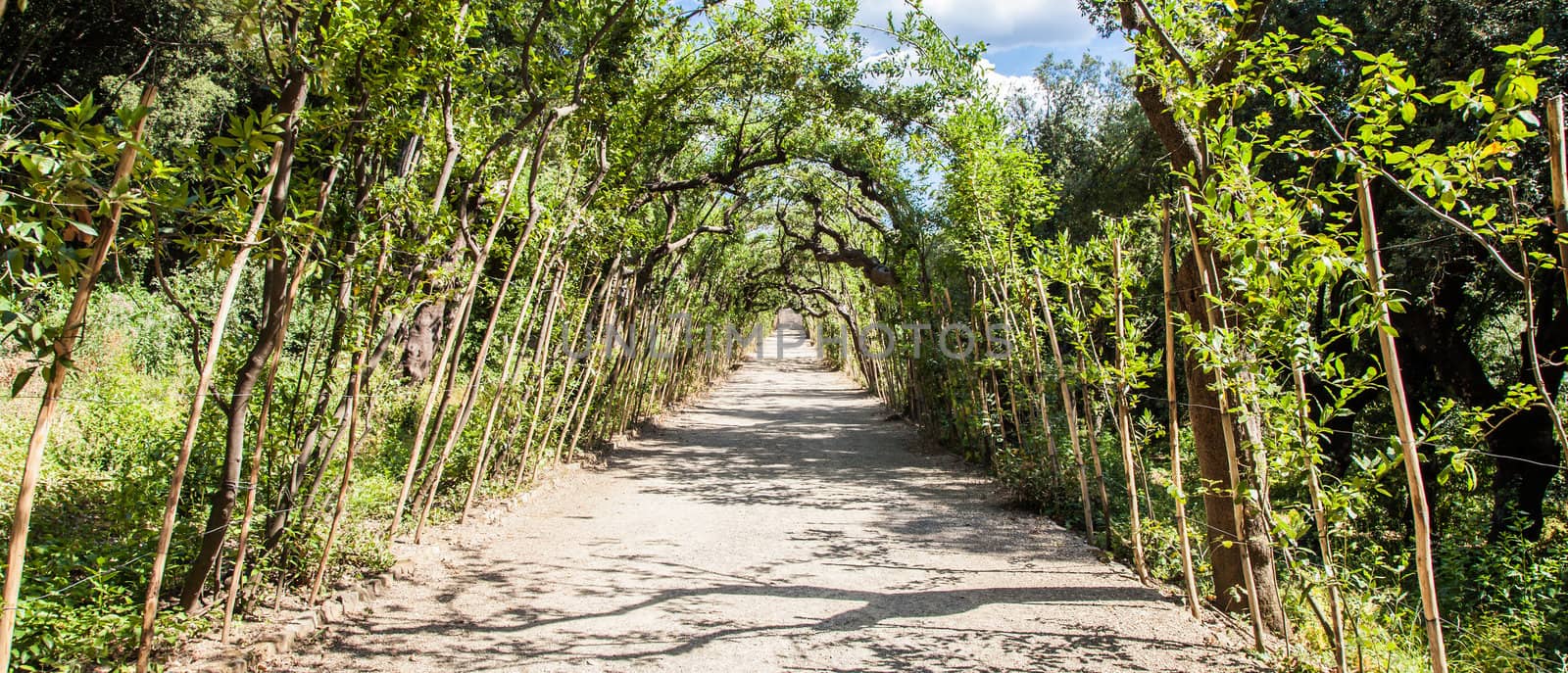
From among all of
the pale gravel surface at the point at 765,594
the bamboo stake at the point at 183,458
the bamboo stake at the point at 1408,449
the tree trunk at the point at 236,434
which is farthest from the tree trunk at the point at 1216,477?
the tree trunk at the point at 236,434

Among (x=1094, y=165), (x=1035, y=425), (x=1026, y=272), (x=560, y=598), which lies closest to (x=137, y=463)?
(x=560, y=598)

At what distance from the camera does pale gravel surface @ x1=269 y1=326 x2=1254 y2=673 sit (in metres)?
2.98

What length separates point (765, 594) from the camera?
3.78 m

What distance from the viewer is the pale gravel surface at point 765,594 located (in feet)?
9.77

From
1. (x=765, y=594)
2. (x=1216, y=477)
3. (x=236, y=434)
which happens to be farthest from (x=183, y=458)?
(x=1216, y=477)

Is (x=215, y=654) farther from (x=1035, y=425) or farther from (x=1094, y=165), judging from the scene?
(x=1094, y=165)

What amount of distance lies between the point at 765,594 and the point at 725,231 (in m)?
5.57

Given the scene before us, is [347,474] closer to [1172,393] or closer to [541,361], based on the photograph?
[541,361]

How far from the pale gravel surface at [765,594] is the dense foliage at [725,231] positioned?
34cm

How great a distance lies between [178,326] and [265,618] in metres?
5.65

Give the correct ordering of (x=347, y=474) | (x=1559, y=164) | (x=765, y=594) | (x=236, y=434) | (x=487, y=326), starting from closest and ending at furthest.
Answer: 1. (x=1559, y=164)
2. (x=236, y=434)
3. (x=347, y=474)
4. (x=765, y=594)
5. (x=487, y=326)

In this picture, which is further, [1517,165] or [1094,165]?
[1094,165]

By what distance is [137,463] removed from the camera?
397cm

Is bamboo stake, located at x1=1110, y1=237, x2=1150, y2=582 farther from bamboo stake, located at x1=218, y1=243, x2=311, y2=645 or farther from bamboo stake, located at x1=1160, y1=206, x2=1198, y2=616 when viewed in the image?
bamboo stake, located at x1=218, y1=243, x2=311, y2=645
